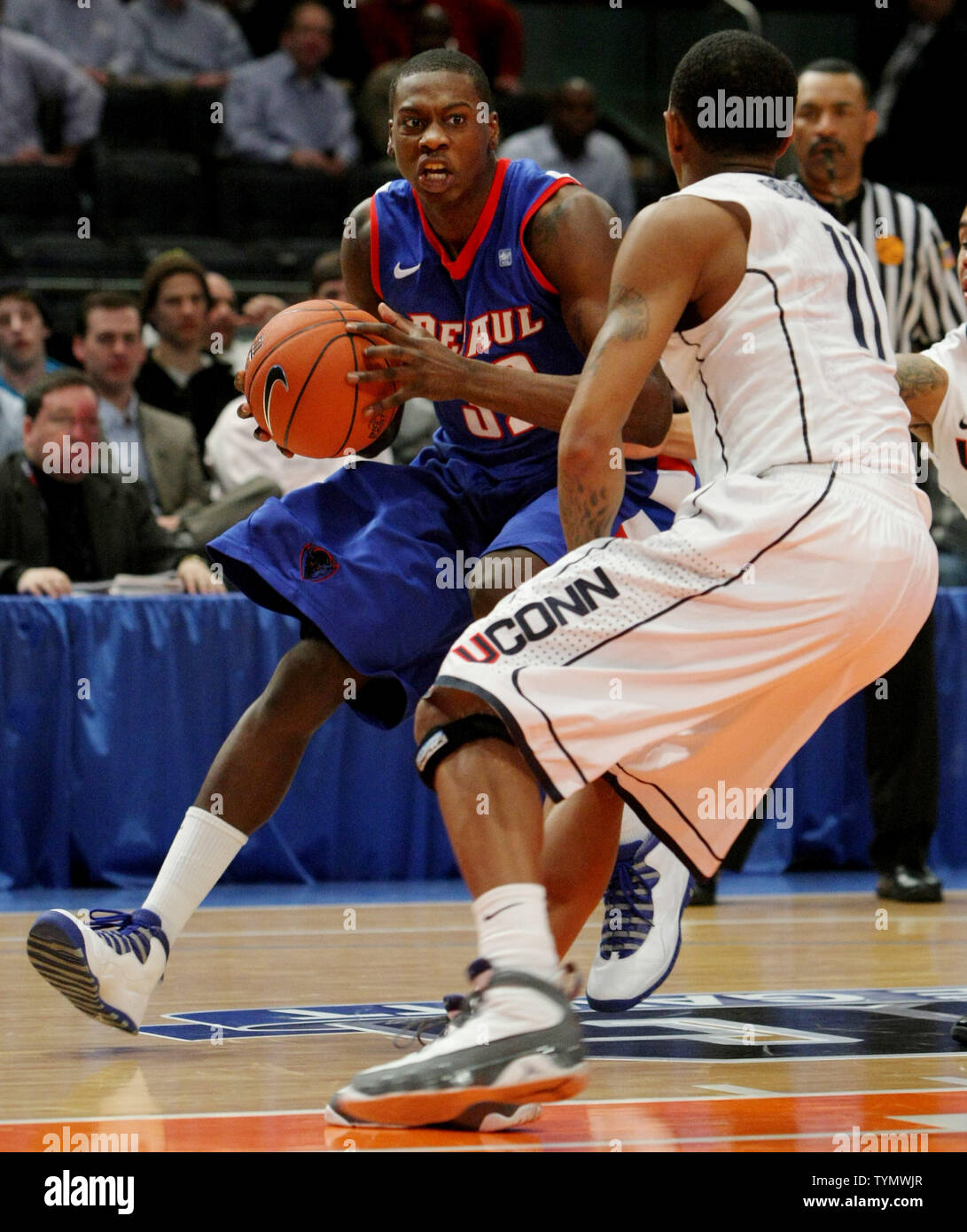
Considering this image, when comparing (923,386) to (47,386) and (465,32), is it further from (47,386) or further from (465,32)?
(465,32)

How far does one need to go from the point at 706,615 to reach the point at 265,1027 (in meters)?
1.32

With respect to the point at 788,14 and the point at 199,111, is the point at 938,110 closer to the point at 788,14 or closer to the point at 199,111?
the point at 788,14

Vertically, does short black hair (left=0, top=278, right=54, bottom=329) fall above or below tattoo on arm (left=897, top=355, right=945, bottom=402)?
above

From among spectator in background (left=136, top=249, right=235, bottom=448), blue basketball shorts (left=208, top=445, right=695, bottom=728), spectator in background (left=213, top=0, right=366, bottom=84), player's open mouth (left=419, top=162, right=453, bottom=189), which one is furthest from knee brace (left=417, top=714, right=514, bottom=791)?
spectator in background (left=213, top=0, right=366, bottom=84)

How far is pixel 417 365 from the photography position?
290cm

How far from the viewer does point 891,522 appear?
2.61 m

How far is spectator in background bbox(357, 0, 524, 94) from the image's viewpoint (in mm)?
10711

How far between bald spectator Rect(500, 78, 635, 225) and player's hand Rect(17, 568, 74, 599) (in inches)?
186

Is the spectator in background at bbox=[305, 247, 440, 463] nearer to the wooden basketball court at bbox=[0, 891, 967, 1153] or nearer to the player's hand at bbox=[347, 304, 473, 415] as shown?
the wooden basketball court at bbox=[0, 891, 967, 1153]

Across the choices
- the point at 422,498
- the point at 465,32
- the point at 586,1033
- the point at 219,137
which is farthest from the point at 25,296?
the point at 586,1033

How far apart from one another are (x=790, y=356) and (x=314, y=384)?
Answer: 0.86 m

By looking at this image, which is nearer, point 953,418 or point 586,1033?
point 586,1033

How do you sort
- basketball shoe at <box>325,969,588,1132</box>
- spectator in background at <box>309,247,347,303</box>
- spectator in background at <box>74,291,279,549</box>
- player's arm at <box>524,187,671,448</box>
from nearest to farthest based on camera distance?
1. basketball shoe at <box>325,969,588,1132</box>
2. player's arm at <box>524,187,671,448</box>
3. spectator in background at <box>74,291,279,549</box>
4. spectator in background at <box>309,247,347,303</box>

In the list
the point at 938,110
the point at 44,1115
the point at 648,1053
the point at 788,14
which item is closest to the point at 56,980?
the point at 44,1115
